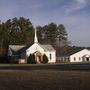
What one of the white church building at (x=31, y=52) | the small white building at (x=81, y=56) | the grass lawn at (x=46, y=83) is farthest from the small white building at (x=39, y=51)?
the grass lawn at (x=46, y=83)

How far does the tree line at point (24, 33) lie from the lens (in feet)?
394

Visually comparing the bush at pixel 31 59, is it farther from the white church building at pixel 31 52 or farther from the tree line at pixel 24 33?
the tree line at pixel 24 33

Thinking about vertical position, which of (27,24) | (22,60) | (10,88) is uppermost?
(27,24)

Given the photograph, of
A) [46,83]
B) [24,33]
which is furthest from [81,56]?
[46,83]

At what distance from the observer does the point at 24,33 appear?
12200 cm

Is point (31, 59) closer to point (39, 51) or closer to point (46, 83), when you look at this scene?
point (39, 51)

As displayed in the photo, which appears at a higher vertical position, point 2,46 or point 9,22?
point 9,22

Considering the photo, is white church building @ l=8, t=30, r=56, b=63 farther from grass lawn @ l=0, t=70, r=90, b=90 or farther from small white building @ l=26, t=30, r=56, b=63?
grass lawn @ l=0, t=70, r=90, b=90

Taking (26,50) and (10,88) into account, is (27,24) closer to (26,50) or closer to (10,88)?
(26,50)

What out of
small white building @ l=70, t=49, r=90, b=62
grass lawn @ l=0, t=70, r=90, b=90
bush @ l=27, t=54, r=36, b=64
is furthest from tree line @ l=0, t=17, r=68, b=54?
grass lawn @ l=0, t=70, r=90, b=90

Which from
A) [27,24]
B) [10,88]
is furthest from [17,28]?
[10,88]

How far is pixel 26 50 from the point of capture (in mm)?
88125

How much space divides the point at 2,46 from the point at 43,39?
962 inches

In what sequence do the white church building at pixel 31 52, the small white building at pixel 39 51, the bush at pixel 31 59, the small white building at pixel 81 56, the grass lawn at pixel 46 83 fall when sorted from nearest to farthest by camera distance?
the grass lawn at pixel 46 83
the bush at pixel 31 59
the white church building at pixel 31 52
the small white building at pixel 39 51
the small white building at pixel 81 56
